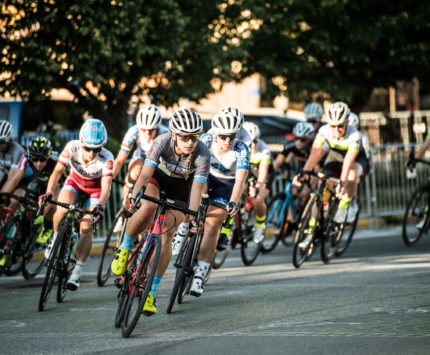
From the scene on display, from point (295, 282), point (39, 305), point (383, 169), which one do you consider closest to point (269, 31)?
point (383, 169)

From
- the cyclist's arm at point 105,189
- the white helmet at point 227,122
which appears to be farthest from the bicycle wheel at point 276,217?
the white helmet at point 227,122

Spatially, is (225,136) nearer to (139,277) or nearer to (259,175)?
(139,277)

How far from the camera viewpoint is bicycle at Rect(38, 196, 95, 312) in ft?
30.4

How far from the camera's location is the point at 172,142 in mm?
8859

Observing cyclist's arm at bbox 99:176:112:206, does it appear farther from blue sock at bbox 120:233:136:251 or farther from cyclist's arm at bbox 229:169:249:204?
cyclist's arm at bbox 229:169:249:204

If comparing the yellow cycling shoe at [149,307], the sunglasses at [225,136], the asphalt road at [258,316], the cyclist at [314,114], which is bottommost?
the asphalt road at [258,316]

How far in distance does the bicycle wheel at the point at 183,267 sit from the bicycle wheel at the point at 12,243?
2.93 metres

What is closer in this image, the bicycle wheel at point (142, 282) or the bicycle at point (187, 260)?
the bicycle wheel at point (142, 282)

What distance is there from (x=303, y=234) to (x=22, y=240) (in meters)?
3.52

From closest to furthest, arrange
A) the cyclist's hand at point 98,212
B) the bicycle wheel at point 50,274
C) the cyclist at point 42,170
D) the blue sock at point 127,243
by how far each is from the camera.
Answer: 1. the blue sock at point 127,243
2. the bicycle wheel at point 50,274
3. the cyclist's hand at point 98,212
4. the cyclist at point 42,170

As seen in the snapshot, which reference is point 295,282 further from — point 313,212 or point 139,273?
point 139,273

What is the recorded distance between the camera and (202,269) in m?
9.31

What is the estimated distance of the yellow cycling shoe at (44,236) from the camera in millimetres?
11820

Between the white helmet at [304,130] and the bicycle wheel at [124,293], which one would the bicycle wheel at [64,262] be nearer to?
the bicycle wheel at [124,293]
